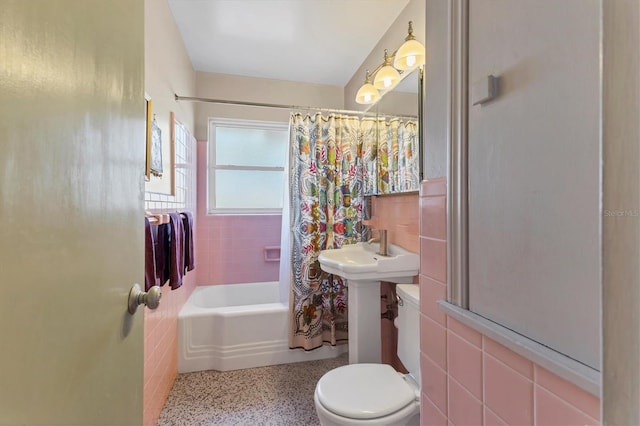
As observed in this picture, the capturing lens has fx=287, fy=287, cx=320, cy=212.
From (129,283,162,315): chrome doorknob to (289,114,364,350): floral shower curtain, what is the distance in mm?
1585

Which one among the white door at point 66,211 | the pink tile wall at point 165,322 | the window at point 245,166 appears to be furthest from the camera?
the window at point 245,166

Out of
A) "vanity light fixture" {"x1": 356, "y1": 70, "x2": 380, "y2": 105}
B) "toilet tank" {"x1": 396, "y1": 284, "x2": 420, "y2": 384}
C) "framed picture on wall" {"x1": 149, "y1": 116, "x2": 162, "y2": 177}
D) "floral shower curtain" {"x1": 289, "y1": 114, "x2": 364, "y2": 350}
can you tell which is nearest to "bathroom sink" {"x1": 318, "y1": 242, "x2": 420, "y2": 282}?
"toilet tank" {"x1": 396, "y1": 284, "x2": 420, "y2": 384}

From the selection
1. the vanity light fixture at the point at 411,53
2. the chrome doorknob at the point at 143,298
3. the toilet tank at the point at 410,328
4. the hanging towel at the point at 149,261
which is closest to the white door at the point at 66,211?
the chrome doorknob at the point at 143,298

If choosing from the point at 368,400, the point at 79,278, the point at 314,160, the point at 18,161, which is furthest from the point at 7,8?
the point at 314,160

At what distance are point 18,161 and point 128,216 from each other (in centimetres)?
32

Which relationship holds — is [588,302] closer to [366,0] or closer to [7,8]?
[7,8]

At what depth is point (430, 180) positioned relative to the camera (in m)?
0.92

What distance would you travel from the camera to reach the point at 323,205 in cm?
229

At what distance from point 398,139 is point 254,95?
5.32 ft

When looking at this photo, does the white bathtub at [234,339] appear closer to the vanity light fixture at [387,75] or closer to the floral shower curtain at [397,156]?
the floral shower curtain at [397,156]

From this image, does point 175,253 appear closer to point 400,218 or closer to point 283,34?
point 400,218

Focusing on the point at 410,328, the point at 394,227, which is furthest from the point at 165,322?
the point at 394,227

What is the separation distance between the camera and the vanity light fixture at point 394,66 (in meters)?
1.59

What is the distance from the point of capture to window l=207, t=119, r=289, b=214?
287 cm
